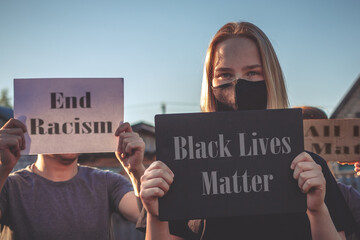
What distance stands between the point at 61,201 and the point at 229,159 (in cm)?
157

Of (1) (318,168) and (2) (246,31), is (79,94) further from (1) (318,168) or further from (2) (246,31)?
(1) (318,168)

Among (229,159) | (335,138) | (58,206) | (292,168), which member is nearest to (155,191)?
(229,159)

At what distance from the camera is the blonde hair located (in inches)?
72.4

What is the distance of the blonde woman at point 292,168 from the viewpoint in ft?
4.92

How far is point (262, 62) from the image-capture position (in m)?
1.83

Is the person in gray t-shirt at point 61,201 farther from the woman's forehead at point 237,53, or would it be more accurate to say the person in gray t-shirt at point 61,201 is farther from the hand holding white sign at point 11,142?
the woman's forehead at point 237,53

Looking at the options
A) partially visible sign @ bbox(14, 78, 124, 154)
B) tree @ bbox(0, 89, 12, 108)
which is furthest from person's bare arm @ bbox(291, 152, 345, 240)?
tree @ bbox(0, 89, 12, 108)

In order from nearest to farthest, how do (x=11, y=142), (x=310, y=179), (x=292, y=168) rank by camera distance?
1. (x=310, y=179)
2. (x=292, y=168)
3. (x=11, y=142)

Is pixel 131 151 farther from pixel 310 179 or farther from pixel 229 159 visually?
pixel 310 179

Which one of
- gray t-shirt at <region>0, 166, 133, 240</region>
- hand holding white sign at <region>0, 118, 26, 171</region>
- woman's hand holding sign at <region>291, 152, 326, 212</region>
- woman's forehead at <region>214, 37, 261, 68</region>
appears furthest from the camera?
gray t-shirt at <region>0, 166, 133, 240</region>

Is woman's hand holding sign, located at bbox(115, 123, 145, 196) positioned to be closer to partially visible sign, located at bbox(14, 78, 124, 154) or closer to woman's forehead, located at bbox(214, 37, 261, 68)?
partially visible sign, located at bbox(14, 78, 124, 154)

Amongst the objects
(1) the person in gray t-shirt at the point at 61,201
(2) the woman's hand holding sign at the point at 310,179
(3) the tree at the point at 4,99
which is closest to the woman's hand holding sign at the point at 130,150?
(1) the person in gray t-shirt at the point at 61,201

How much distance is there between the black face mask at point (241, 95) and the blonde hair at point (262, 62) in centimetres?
4

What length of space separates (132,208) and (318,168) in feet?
4.90
